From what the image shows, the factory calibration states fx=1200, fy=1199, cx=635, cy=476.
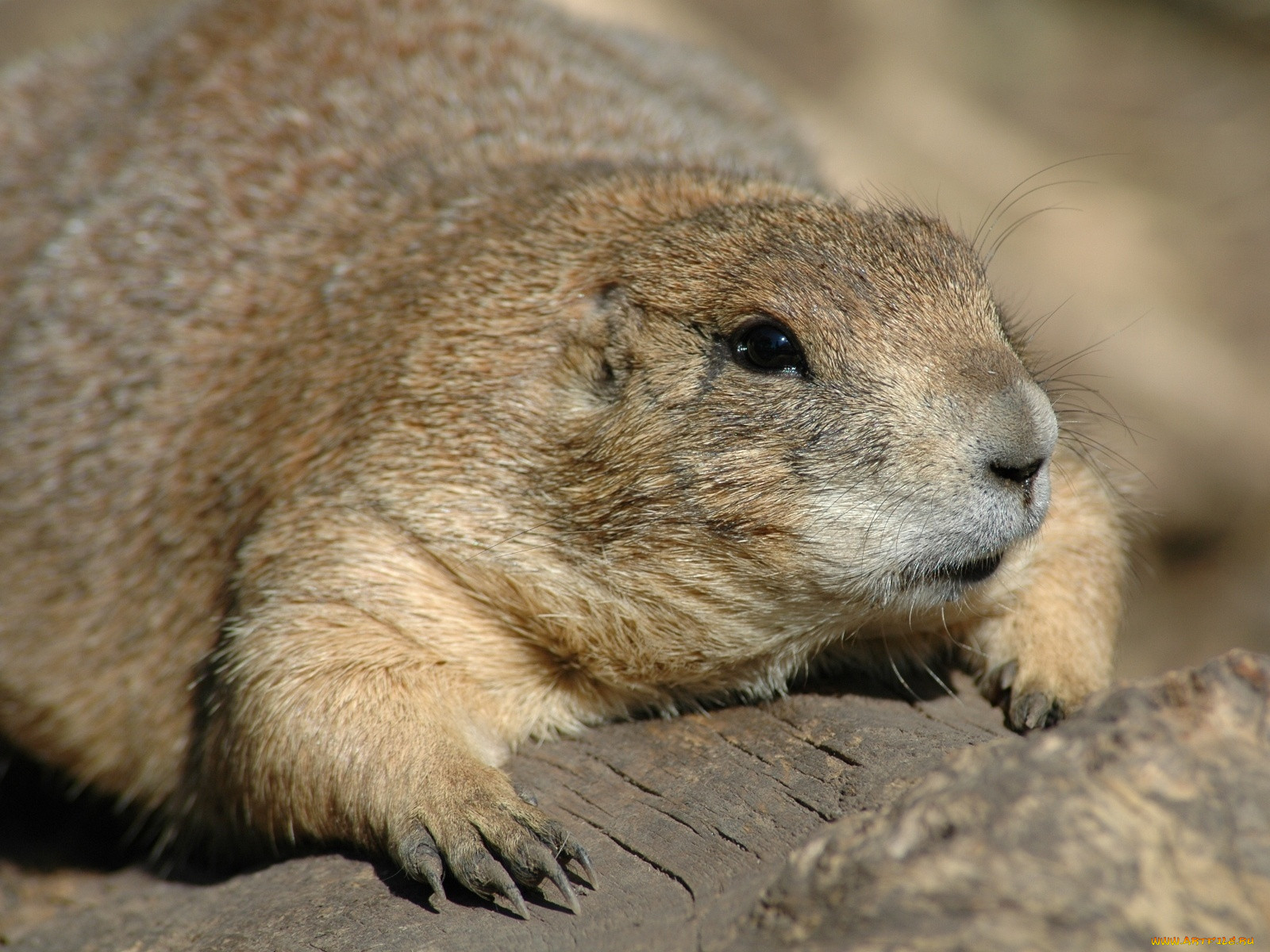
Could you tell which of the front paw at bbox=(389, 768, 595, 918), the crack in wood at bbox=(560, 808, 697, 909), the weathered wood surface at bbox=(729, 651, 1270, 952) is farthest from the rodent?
the weathered wood surface at bbox=(729, 651, 1270, 952)

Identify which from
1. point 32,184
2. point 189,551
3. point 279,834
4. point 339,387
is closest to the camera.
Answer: point 279,834

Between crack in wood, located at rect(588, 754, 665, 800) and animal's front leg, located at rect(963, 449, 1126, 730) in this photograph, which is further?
animal's front leg, located at rect(963, 449, 1126, 730)

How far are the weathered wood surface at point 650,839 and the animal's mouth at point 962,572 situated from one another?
2.08ft

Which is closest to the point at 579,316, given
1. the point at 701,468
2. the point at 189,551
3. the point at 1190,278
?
the point at 701,468

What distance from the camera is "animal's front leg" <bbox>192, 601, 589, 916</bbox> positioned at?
4316 mm

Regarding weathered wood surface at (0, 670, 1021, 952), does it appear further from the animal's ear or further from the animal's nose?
the animal's ear

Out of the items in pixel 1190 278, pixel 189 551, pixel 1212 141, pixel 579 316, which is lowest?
pixel 189 551

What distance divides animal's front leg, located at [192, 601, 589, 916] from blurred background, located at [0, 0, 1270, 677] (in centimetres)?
723

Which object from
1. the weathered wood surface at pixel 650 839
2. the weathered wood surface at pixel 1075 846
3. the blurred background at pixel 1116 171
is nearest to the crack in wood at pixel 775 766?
the weathered wood surface at pixel 650 839

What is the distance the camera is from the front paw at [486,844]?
13.8 ft

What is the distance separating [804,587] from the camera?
184 inches

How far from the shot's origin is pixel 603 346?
17.4 feet

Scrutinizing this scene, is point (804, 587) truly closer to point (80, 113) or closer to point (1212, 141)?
point (80, 113)

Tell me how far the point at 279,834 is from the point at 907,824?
3200mm
